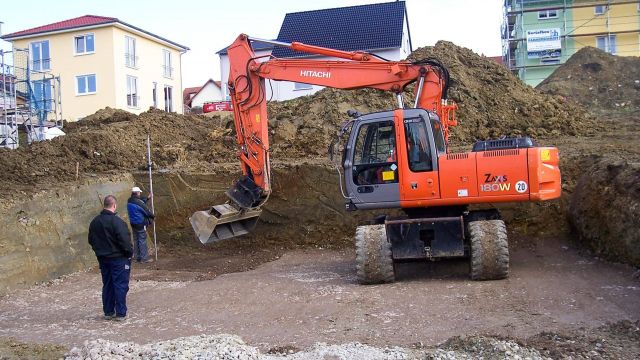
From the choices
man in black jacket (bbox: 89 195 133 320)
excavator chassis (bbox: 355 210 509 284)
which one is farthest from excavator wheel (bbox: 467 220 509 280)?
man in black jacket (bbox: 89 195 133 320)

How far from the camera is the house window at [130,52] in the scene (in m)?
36.6

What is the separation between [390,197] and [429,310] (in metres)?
2.26

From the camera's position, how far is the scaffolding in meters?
15.4

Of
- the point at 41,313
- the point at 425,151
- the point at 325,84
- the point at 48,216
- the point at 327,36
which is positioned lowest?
the point at 41,313

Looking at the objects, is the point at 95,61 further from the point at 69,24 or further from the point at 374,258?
the point at 374,258

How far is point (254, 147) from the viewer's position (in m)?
11.0

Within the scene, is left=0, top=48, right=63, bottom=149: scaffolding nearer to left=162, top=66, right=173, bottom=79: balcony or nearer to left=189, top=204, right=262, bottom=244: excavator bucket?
left=189, top=204, right=262, bottom=244: excavator bucket

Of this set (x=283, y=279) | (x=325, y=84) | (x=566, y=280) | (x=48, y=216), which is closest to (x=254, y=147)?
(x=325, y=84)

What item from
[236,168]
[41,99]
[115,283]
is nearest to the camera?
[115,283]

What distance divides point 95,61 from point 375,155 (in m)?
30.2

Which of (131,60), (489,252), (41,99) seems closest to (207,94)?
(131,60)

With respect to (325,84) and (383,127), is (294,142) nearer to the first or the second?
(325,84)

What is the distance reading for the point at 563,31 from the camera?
3294 centimetres

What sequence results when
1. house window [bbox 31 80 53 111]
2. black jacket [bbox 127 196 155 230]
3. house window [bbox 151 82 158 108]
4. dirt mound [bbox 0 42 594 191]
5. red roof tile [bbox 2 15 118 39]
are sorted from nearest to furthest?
1. black jacket [bbox 127 196 155 230]
2. dirt mound [bbox 0 42 594 191]
3. house window [bbox 31 80 53 111]
4. red roof tile [bbox 2 15 118 39]
5. house window [bbox 151 82 158 108]
